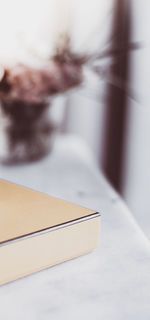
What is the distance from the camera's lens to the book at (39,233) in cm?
43

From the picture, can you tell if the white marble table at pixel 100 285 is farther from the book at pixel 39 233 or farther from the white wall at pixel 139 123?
the white wall at pixel 139 123

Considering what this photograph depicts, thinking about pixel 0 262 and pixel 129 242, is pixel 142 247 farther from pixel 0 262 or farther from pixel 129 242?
pixel 0 262

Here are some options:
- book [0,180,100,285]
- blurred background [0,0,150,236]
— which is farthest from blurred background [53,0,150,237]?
book [0,180,100,285]

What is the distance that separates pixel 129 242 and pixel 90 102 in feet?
3.19

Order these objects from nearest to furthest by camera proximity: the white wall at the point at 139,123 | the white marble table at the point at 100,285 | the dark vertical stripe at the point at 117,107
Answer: the white marble table at the point at 100,285
the white wall at the point at 139,123
the dark vertical stripe at the point at 117,107

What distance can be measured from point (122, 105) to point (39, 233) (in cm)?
76

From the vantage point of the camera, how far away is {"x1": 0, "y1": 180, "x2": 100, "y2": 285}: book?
0.43m

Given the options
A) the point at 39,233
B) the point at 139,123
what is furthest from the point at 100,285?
the point at 139,123

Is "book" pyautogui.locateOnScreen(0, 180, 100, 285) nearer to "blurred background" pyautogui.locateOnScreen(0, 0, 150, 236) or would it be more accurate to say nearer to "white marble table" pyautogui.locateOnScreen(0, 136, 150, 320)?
"white marble table" pyautogui.locateOnScreen(0, 136, 150, 320)

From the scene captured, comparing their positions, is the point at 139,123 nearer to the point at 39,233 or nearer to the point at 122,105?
the point at 122,105

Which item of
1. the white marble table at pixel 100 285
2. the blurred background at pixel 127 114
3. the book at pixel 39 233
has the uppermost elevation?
the blurred background at pixel 127 114

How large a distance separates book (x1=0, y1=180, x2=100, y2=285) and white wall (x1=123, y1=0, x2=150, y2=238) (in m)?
0.33

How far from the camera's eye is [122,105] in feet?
3.79

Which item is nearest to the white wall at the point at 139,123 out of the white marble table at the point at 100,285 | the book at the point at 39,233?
the white marble table at the point at 100,285
